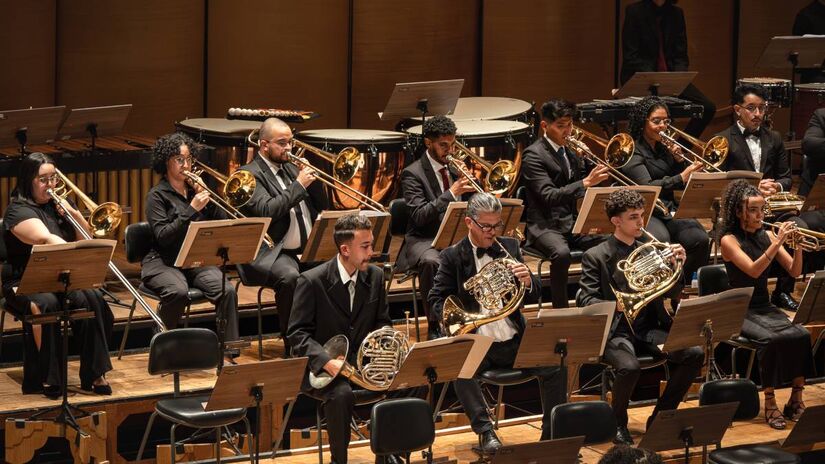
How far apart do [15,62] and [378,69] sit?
9.75 ft

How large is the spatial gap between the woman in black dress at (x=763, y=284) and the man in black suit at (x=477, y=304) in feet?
4.63

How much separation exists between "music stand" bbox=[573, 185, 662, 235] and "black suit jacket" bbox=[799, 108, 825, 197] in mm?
1921

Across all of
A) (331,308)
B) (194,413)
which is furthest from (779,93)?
(194,413)

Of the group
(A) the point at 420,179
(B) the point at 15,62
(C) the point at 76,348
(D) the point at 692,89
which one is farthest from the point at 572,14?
(C) the point at 76,348

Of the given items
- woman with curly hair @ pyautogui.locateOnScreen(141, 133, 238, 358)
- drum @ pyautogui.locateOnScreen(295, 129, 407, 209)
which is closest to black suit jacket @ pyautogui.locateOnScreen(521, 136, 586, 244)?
drum @ pyautogui.locateOnScreen(295, 129, 407, 209)

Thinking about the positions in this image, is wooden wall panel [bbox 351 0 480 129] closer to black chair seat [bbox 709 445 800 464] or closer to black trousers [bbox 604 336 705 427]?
black trousers [bbox 604 336 705 427]

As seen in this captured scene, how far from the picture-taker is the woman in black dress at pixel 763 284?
768 centimetres

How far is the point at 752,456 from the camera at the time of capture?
658 cm

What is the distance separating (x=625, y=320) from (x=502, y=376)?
813mm

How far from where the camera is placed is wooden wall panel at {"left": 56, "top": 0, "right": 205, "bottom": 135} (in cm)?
994

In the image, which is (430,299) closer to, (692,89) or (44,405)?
(44,405)

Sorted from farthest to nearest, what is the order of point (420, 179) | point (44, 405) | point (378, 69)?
1. point (378, 69)
2. point (420, 179)
3. point (44, 405)

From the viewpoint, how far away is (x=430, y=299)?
279 inches

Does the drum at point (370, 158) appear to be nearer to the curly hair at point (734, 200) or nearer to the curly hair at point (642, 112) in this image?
the curly hair at point (642, 112)
